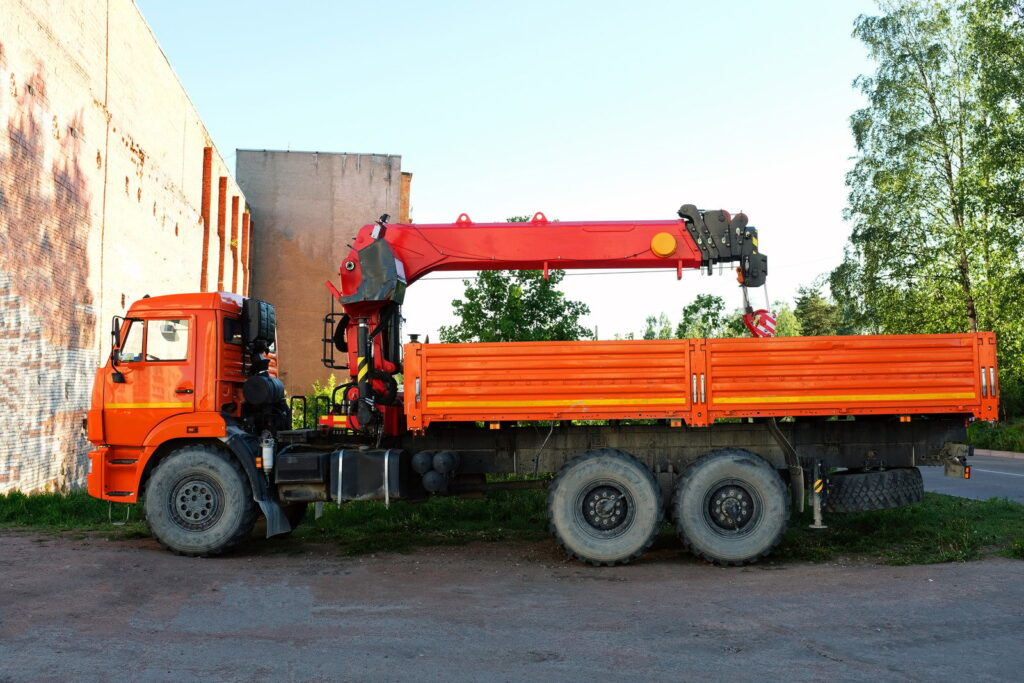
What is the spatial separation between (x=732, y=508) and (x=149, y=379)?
659cm

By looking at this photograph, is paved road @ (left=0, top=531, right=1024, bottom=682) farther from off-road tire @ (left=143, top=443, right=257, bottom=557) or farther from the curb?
the curb

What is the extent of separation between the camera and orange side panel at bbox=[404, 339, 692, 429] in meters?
9.05

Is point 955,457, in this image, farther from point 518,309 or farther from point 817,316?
point 817,316

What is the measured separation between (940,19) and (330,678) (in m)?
34.6

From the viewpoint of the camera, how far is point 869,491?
9.27 meters

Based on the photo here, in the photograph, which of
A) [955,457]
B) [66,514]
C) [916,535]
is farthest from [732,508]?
[66,514]

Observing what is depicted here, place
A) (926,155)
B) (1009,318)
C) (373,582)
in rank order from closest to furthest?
(373,582) < (1009,318) < (926,155)

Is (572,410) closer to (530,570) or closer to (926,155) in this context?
(530,570)

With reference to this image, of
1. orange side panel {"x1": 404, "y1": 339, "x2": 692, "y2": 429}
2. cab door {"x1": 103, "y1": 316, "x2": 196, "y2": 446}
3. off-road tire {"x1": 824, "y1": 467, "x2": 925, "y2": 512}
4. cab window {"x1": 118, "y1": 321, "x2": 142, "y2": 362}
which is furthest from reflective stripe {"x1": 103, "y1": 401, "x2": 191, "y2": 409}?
off-road tire {"x1": 824, "y1": 467, "x2": 925, "y2": 512}

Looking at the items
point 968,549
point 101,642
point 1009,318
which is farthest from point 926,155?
point 101,642

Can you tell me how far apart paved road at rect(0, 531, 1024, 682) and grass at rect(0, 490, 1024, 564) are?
557mm

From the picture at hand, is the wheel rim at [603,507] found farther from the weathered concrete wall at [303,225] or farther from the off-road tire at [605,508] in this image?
the weathered concrete wall at [303,225]

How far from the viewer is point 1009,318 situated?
27.9 meters

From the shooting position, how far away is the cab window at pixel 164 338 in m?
9.79
